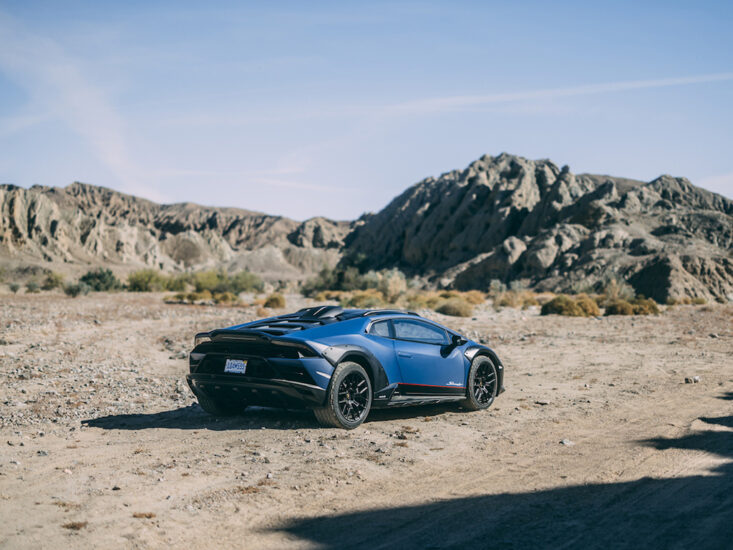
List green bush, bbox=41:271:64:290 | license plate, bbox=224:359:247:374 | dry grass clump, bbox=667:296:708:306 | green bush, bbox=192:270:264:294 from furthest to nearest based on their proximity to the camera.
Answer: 1. green bush, bbox=41:271:64:290
2. green bush, bbox=192:270:264:294
3. dry grass clump, bbox=667:296:708:306
4. license plate, bbox=224:359:247:374

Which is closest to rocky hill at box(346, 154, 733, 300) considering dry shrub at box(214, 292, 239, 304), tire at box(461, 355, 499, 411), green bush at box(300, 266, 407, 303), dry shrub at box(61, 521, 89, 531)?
green bush at box(300, 266, 407, 303)

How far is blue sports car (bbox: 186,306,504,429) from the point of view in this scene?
719 centimetres

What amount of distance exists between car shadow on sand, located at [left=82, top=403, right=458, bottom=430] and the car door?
629 millimetres

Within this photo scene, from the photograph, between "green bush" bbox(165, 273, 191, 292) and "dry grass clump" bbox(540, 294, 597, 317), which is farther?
"green bush" bbox(165, 273, 191, 292)

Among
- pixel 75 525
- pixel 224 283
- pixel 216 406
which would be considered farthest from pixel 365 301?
pixel 75 525

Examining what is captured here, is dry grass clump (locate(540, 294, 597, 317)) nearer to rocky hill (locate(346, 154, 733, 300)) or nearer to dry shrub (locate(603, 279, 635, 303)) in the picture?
dry shrub (locate(603, 279, 635, 303))

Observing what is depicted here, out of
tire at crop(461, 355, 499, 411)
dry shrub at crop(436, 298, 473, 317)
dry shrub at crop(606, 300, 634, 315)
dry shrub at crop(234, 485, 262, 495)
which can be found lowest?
dry shrub at crop(234, 485, 262, 495)

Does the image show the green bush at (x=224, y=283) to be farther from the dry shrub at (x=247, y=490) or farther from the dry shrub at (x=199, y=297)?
the dry shrub at (x=247, y=490)

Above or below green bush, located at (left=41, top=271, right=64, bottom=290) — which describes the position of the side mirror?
below

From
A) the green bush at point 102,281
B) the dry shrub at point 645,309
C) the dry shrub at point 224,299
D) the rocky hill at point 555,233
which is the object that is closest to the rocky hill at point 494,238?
the rocky hill at point 555,233

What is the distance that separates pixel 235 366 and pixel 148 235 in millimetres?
120246

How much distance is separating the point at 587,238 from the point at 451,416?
51206 mm

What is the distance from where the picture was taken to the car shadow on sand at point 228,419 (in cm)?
794

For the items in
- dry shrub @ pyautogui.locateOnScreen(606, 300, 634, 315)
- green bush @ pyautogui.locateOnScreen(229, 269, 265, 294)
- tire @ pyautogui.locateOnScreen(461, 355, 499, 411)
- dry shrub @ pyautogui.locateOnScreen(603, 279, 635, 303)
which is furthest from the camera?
green bush @ pyautogui.locateOnScreen(229, 269, 265, 294)
